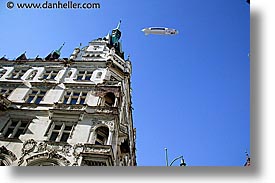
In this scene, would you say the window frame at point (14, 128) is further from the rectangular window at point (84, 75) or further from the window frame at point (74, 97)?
the rectangular window at point (84, 75)

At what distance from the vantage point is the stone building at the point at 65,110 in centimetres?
1015

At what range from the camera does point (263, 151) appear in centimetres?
692

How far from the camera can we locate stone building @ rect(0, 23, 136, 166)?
10.1 meters

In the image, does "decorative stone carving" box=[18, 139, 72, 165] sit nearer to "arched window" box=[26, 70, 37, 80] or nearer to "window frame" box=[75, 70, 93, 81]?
"window frame" box=[75, 70, 93, 81]

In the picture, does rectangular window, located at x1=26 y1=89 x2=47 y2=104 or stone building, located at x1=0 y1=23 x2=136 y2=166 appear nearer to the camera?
stone building, located at x1=0 y1=23 x2=136 y2=166

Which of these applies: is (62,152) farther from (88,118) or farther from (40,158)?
(88,118)

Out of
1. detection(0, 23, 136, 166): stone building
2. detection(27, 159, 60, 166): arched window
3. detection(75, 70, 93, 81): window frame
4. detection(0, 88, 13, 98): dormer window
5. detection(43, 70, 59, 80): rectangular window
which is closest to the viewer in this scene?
detection(27, 159, 60, 166): arched window

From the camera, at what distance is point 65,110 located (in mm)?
11742

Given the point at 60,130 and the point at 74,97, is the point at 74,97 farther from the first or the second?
the point at 60,130

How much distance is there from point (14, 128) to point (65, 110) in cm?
206

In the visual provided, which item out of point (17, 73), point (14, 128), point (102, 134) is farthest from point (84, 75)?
point (14, 128)

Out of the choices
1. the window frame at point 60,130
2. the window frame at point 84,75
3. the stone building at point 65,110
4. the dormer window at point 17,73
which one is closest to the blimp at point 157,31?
the stone building at point 65,110

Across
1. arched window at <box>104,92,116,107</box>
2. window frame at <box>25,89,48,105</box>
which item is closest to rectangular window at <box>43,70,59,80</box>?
window frame at <box>25,89,48,105</box>

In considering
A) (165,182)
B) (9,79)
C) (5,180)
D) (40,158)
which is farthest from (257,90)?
(9,79)
